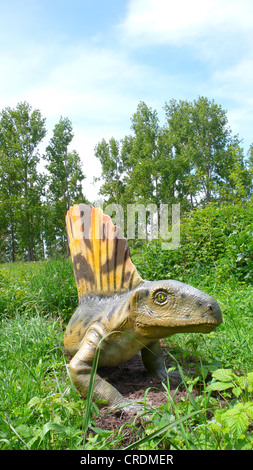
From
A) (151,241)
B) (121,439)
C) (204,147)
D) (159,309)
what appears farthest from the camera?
(204,147)

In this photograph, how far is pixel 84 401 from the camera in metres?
2.36

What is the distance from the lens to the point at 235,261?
19.3 feet

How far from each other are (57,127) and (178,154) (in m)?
9.92

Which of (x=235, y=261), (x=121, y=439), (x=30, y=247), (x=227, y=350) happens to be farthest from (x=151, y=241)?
(x=30, y=247)

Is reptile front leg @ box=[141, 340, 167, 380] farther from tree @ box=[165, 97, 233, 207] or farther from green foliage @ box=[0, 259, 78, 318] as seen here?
tree @ box=[165, 97, 233, 207]

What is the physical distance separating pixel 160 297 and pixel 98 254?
655 mm

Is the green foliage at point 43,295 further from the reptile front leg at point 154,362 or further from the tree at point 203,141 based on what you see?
the tree at point 203,141

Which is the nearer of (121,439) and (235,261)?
(121,439)

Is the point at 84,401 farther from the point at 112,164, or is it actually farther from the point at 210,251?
the point at 112,164

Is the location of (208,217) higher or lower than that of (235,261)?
higher

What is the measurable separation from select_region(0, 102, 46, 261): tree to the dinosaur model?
21.4 metres
